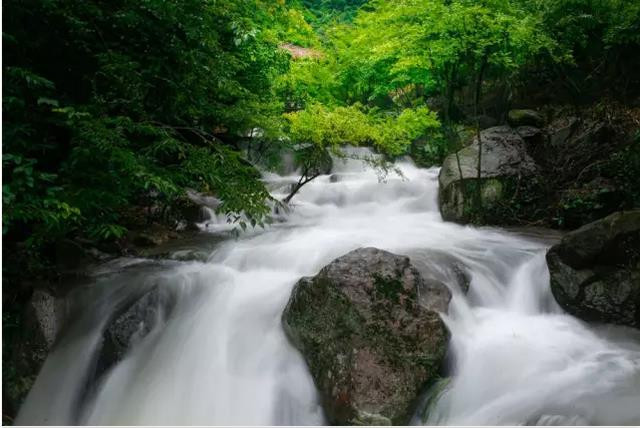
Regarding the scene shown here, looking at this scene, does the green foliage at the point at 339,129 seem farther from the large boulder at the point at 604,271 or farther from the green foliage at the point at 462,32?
the large boulder at the point at 604,271

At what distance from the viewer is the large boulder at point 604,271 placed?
18.3 feet

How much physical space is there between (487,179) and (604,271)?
13.3 feet

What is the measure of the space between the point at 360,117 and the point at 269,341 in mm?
4732

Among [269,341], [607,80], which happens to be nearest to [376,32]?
[607,80]

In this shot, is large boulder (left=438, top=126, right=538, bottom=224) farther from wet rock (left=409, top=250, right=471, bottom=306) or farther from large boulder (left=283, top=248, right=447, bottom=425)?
large boulder (left=283, top=248, right=447, bottom=425)

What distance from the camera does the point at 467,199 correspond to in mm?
9688

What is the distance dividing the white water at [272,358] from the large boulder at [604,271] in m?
0.21

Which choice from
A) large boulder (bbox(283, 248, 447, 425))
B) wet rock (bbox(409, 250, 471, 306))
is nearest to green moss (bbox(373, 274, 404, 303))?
large boulder (bbox(283, 248, 447, 425))

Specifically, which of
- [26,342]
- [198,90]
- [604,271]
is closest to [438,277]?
[604,271]

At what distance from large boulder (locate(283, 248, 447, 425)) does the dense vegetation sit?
121 cm

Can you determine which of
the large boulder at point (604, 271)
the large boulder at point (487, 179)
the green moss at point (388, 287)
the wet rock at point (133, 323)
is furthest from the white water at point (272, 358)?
the large boulder at point (487, 179)

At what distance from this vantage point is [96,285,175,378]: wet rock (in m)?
5.22

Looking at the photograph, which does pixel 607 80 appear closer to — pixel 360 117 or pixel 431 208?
pixel 431 208

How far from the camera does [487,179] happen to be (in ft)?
31.3
